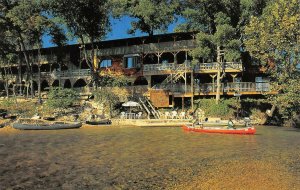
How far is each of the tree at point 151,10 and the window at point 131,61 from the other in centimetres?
573

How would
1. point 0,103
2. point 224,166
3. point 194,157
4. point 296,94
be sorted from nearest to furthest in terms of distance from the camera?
point 224,166, point 194,157, point 296,94, point 0,103

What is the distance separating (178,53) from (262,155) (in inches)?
1549

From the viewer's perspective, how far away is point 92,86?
211 ft

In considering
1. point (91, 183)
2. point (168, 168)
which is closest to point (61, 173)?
point (91, 183)

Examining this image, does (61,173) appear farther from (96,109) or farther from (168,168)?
(96,109)

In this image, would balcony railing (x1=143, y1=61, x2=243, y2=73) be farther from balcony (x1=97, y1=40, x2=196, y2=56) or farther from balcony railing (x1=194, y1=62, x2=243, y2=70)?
balcony (x1=97, y1=40, x2=196, y2=56)

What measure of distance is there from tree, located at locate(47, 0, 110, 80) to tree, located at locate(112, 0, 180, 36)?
253cm

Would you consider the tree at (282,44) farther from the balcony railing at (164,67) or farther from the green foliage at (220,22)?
the balcony railing at (164,67)

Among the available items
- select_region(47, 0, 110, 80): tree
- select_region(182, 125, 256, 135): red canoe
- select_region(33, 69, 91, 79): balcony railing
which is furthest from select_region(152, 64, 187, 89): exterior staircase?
select_region(182, 125, 256, 135): red canoe

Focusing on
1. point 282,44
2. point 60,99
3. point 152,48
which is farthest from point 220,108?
point 60,99

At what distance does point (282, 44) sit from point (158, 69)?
75.6ft

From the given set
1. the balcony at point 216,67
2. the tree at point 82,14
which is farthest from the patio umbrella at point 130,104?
the balcony at point 216,67

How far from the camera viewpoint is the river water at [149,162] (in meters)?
17.7

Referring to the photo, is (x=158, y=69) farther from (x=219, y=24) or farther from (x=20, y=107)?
(x=20, y=107)
